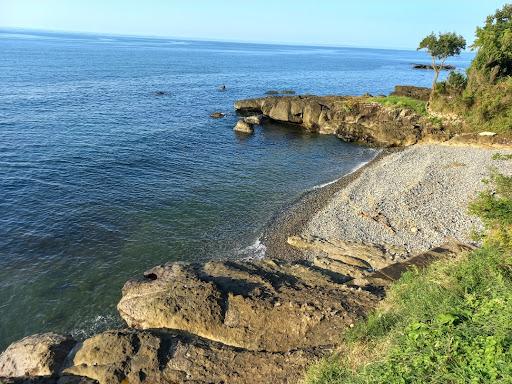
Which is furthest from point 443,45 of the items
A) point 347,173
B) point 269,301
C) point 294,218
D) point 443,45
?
point 269,301

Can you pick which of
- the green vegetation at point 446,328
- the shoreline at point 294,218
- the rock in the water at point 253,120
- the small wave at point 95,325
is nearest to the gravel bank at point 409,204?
the shoreline at point 294,218

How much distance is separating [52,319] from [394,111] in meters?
57.0

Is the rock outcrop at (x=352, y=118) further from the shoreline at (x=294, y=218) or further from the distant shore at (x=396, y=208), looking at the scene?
the shoreline at (x=294, y=218)

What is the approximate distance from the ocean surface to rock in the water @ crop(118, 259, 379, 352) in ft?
15.3

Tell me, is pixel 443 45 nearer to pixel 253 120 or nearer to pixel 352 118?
pixel 352 118

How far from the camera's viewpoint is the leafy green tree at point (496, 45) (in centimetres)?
5327

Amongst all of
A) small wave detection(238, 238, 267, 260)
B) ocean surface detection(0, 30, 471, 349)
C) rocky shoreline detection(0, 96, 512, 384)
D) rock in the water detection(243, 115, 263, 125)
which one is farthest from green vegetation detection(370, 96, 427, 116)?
small wave detection(238, 238, 267, 260)

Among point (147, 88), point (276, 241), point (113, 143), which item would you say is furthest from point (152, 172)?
point (147, 88)

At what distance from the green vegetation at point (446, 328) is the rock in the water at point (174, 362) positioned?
1.66m

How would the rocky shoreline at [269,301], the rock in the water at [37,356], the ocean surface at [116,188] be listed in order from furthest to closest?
the ocean surface at [116,188] < the rock in the water at [37,356] < the rocky shoreline at [269,301]

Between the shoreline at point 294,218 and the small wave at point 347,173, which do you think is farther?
the small wave at point 347,173

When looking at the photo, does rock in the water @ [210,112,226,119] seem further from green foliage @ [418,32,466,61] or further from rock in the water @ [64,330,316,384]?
rock in the water @ [64,330,316,384]

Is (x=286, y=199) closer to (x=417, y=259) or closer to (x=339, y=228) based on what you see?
(x=339, y=228)

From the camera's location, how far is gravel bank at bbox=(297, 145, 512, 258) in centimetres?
2857
